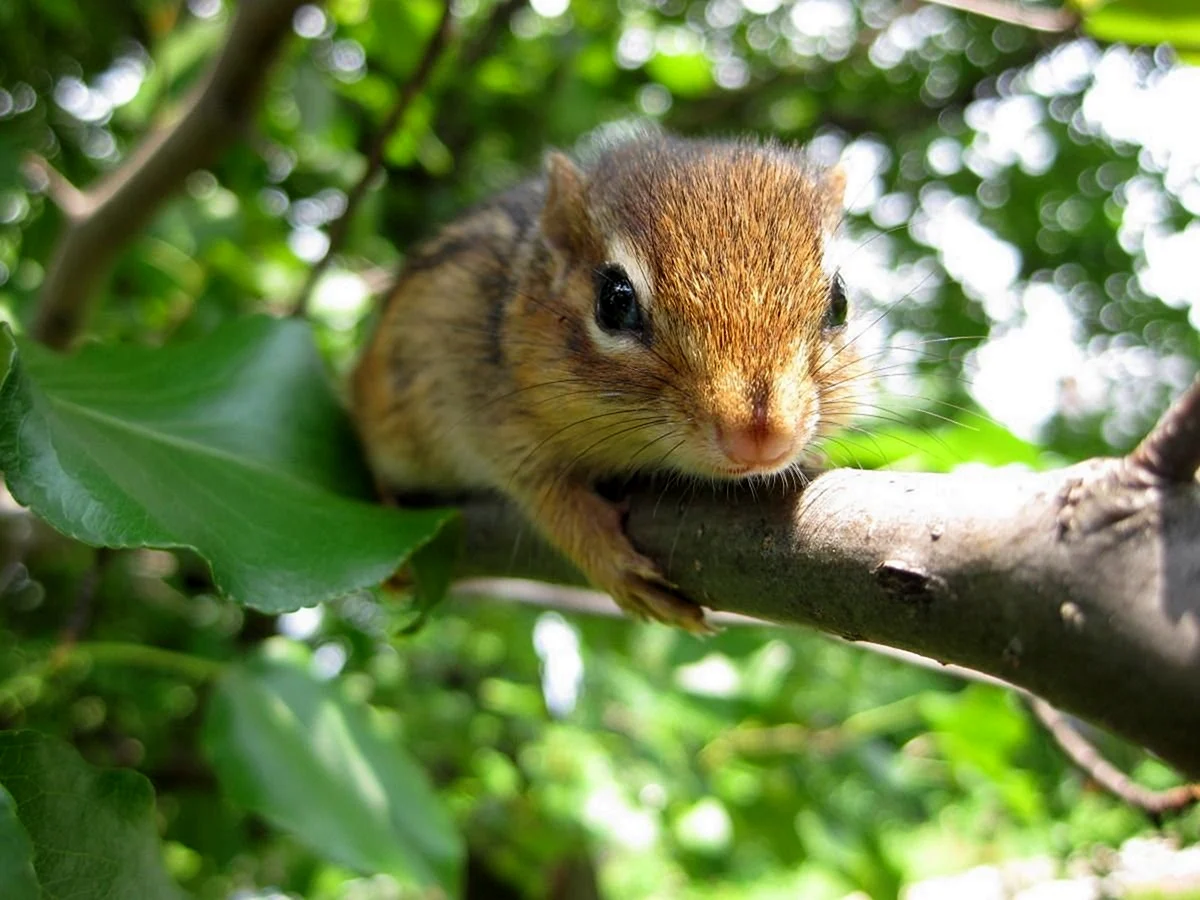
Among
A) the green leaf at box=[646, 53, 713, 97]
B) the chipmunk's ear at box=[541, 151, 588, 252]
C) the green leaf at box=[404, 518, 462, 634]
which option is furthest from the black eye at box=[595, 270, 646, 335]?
the green leaf at box=[646, 53, 713, 97]

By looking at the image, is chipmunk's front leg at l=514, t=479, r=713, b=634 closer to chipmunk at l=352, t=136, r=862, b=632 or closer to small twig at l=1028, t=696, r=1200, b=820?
chipmunk at l=352, t=136, r=862, b=632

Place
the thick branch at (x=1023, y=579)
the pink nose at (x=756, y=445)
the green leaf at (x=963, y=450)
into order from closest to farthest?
the thick branch at (x=1023, y=579) < the pink nose at (x=756, y=445) < the green leaf at (x=963, y=450)

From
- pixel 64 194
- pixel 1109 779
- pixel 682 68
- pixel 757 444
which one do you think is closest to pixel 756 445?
pixel 757 444

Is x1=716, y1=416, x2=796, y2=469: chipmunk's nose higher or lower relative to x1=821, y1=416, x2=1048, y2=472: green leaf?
higher

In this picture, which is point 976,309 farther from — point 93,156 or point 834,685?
point 93,156

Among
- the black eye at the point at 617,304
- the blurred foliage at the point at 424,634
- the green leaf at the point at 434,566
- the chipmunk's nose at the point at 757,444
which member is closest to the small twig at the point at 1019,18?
the blurred foliage at the point at 424,634

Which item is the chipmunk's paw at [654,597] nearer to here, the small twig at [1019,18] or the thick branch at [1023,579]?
the thick branch at [1023,579]
